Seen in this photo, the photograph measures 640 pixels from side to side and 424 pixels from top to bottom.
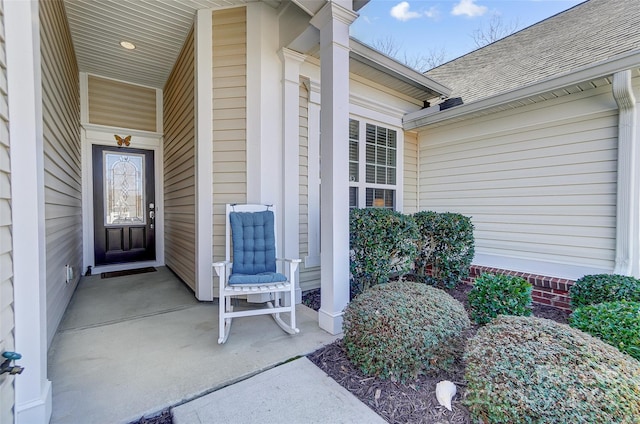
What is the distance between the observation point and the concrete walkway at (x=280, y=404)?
1500 mm

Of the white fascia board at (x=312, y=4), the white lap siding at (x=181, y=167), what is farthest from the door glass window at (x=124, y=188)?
the white fascia board at (x=312, y=4)

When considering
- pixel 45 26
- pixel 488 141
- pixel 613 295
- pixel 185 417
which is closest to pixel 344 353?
pixel 185 417

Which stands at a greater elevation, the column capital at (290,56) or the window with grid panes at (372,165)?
the column capital at (290,56)

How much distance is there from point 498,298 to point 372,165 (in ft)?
8.25

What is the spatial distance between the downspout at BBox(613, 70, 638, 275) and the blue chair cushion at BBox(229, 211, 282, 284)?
3.57m

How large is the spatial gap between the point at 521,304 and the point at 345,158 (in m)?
1.97

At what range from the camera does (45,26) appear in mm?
2156

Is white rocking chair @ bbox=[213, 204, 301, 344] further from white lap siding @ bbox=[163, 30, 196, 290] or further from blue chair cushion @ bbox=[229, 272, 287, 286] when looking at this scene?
white lap siding @ bbox=[163, 30, 196, 290]

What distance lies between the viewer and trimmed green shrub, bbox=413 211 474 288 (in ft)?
11.8

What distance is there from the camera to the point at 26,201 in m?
1.32

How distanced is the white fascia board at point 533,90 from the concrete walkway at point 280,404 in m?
3.68

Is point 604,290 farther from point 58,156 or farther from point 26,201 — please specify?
point 58,156

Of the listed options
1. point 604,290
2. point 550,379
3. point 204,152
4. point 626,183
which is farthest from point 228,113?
point 626,183

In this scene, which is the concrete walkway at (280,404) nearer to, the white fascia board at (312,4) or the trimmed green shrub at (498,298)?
the trimmed green shrub at (498,298)
